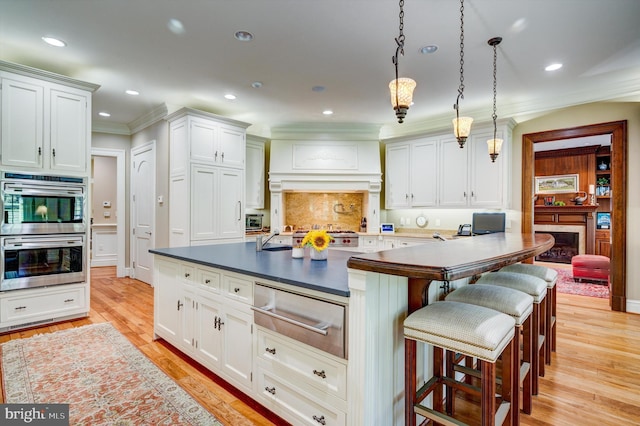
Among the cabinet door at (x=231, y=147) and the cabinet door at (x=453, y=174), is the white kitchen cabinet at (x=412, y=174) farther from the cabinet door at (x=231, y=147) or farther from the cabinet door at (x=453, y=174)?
the cabinet door at (x=231, y=147)

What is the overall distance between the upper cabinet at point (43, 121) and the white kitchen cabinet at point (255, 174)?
8.11 ft

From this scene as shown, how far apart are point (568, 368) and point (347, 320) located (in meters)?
2.28

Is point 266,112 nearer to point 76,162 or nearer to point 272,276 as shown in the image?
point 76,162

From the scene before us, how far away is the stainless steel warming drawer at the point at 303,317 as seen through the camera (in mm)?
1462

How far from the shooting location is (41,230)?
10.8 feet

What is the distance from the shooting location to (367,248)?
213 inches

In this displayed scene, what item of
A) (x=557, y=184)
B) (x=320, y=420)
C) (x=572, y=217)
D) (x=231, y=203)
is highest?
(x=557, y=184)

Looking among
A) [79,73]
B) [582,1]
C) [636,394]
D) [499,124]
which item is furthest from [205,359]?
[499,124]

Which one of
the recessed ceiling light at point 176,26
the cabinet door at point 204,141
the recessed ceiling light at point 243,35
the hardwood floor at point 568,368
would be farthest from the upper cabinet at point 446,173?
the recessed ceiling light at point 176,26

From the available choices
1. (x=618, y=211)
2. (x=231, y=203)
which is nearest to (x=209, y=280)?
(x=231, y=203)

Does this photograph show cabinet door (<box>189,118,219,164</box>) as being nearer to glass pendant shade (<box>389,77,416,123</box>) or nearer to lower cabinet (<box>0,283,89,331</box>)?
lower cabinet (<box>0,283,89,331</box>)

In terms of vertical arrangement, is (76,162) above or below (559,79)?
below

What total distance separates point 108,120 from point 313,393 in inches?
231

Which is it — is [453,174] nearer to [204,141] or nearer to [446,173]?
[446,173]
